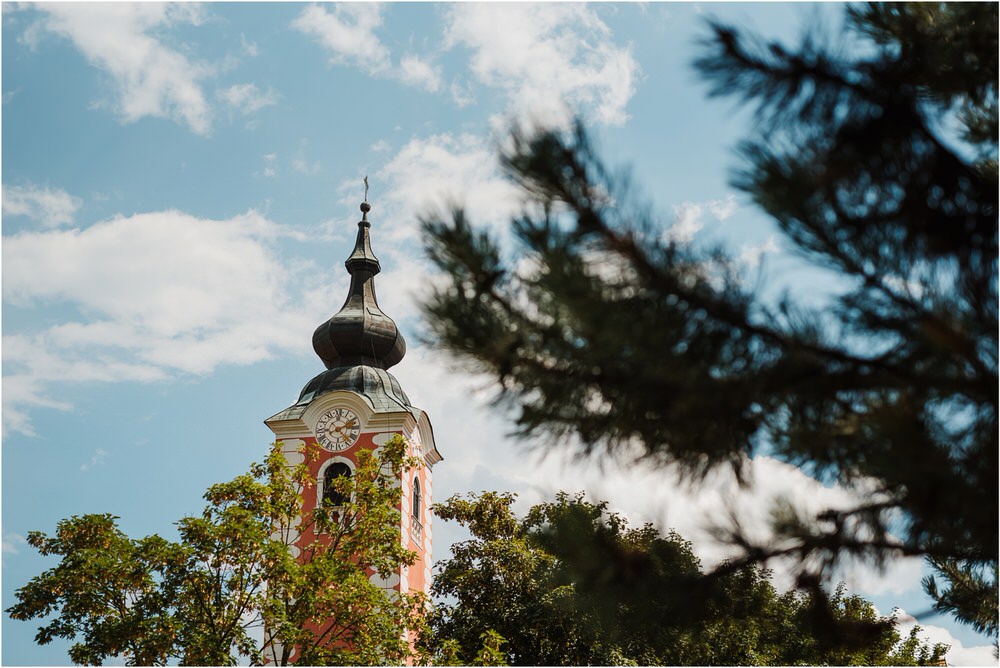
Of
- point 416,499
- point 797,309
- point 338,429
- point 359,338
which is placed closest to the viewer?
point 797,309

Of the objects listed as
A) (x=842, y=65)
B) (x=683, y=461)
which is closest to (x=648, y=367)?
(x=683, y=461)

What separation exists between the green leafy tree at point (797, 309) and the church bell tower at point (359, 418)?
18.3 m

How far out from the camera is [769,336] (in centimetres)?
402

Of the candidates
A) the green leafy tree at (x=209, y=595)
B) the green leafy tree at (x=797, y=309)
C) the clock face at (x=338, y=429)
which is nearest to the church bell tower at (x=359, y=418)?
the clock face at (x=338, y=429)

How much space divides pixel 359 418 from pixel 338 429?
→ 0.56 meters

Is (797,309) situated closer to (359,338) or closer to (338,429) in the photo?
(338,429)

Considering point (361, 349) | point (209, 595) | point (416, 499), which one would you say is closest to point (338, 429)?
point (416, 499)

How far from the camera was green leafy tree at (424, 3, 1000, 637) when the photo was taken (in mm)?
3799

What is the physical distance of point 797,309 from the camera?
3.97 meters

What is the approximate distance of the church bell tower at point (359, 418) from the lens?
941 inches

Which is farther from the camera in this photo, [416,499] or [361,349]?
[361,349]

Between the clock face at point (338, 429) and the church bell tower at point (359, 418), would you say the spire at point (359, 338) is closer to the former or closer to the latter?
the church bell tower at point (359, 418)

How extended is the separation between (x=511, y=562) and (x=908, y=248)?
14.0m

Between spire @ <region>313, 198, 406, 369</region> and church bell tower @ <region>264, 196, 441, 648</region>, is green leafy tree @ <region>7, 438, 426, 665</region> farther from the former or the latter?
spire @ <region>313, 198, 406, 369</region>
